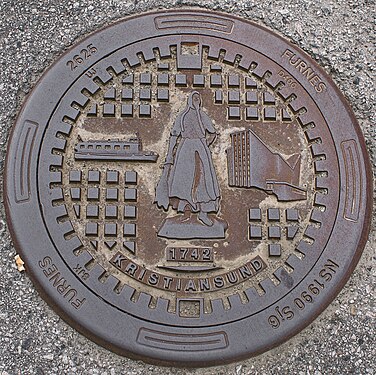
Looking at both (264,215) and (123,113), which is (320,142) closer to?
(264,215)

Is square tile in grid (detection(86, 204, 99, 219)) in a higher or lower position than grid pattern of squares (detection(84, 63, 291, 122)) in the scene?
lower

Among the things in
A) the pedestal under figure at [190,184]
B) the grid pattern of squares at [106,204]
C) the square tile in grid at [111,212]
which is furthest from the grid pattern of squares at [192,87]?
the square tile in grid at [111,212]

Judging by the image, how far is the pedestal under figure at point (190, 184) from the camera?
2039mm

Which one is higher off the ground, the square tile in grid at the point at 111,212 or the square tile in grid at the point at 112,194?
the square tile in grid at the point at 112,194

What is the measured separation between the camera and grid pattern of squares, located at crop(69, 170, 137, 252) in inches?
79.3

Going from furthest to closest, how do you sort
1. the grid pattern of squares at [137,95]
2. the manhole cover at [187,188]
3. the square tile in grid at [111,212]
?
the grid pattern of squares at [137,95] < the square tile in grid at [111,212] < the manhole cover at [187,188]

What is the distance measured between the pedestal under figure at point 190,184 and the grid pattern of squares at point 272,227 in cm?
11

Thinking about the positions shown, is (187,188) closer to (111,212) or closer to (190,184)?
(190,184)

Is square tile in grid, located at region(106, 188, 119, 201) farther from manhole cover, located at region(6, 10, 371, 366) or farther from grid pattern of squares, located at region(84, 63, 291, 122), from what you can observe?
grid pattern of squares, located at region(84, 63, 291, 122)

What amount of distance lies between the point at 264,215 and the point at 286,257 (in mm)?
175

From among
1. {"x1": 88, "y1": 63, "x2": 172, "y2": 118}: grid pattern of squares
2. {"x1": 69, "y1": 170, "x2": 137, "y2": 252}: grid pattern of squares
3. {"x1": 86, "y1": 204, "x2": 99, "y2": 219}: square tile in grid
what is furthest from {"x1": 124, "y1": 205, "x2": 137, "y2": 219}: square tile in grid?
{"x1": 88, "y1": 63, "x2": 172, "y2": 118}: grid pattern of squares

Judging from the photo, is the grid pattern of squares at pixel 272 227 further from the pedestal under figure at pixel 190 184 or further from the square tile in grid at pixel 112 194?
the square tile in grid at pixel 112 194

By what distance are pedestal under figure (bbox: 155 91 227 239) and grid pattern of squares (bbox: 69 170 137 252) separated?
0.11 m

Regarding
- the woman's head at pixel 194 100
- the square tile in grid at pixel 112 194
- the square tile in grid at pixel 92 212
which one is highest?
the woman's head at pixel 194 100
